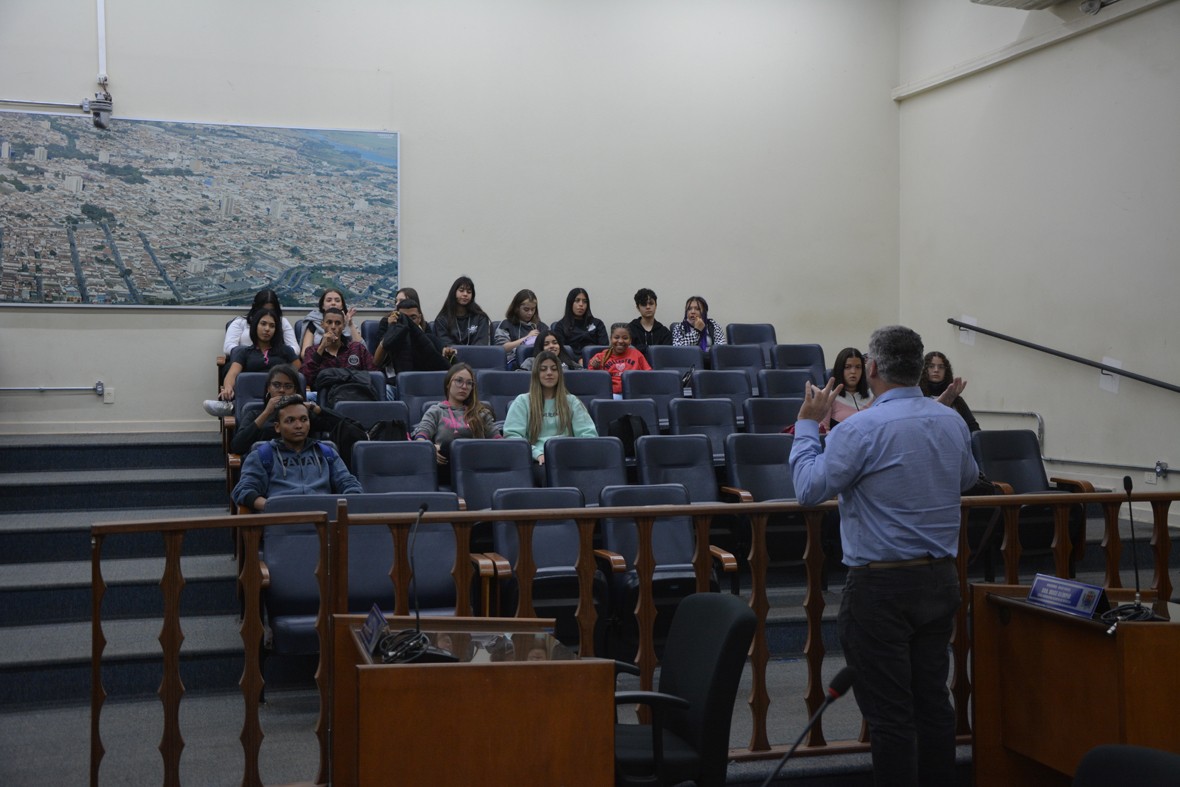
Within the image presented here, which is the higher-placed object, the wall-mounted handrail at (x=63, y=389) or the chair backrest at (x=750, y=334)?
the chair backrest at (x=750, y=334)

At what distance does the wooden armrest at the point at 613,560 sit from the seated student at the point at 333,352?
272 centimetres

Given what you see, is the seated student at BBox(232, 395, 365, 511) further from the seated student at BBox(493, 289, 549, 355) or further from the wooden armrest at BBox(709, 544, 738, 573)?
the seated student at BBox(493, 289, 549, 355)

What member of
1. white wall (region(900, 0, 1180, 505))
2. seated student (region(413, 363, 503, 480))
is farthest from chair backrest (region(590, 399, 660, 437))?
white wall (region(900, 0, 1180, 505))

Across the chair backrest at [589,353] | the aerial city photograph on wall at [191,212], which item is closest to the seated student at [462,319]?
the aerial city photograph on wall at [191,212]

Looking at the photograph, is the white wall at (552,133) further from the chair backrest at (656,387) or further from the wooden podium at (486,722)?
the wooden podium at (486,722)

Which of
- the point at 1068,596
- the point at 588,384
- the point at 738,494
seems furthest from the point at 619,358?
the point at 1068,596

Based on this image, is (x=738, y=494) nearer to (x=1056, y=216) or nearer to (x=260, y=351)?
(x=260, y=351)

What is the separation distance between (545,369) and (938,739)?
342cm

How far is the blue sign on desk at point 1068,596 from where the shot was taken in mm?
2826

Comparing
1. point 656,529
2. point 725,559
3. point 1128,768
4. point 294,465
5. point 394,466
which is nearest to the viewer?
point 1128,768

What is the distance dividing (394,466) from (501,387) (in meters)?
1.57

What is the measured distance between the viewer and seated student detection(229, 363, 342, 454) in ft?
17.1

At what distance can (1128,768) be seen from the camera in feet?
5.62

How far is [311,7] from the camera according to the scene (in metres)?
7.91
